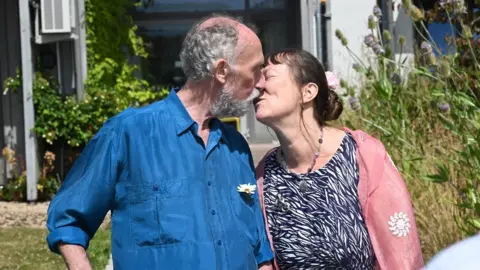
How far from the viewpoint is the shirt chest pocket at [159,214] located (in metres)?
2.59

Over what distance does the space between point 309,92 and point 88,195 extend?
0.88 meters

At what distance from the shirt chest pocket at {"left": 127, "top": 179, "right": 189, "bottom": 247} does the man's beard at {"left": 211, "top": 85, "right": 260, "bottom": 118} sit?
0.26m

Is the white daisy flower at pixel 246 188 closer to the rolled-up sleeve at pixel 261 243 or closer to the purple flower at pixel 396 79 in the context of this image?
the rolled-up sleeve at pixel 261 243

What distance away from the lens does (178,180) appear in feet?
8.57

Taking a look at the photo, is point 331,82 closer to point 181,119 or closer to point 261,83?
point 261,83

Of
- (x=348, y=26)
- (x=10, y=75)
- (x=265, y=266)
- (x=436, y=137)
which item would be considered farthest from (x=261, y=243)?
(x=10, y=75)

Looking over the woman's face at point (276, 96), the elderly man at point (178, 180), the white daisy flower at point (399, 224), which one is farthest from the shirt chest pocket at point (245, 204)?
the white daisy flower at point (399, 224)

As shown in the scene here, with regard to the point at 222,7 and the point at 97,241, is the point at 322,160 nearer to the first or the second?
the point at 97,241

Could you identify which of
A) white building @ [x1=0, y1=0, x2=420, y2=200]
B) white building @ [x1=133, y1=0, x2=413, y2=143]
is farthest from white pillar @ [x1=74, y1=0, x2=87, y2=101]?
white building @ [x1=133, y1=0, x2=413, y2=143]

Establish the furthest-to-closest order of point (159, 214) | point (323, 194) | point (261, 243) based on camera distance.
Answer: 1. point (323, 194)
2. point (261, 243)
3. point (159, 214)

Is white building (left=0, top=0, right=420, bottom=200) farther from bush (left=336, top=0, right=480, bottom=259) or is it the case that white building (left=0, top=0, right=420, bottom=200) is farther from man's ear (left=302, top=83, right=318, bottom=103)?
man's ear (left=302, top=83, right=318, bottom=103)

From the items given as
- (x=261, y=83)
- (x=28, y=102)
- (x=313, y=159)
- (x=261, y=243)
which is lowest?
(x=28, y=102)

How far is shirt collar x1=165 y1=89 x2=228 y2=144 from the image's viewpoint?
2680 millimetres

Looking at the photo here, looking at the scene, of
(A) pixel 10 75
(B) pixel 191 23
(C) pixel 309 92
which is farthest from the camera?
(B) pixel 191 23
